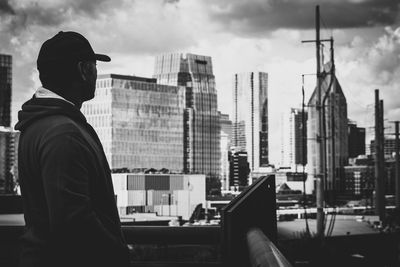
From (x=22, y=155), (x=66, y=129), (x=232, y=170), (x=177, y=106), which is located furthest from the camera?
(x=232, y=170)

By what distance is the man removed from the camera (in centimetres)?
169

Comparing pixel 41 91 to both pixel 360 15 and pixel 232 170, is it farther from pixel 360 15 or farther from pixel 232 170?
pixel 232 170

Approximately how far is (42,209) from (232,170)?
6766 inches

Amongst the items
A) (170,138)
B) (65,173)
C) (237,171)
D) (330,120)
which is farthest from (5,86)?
(65,173)

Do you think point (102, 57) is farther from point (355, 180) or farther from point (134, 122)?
point (134, 122)

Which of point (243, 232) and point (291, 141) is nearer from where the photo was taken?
point (243, 232)

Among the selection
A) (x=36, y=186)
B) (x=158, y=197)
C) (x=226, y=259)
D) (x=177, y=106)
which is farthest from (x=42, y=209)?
(x=177, y=106)

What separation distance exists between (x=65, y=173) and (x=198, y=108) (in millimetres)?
149150

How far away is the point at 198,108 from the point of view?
151m

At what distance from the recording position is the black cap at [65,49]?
76.1 inches

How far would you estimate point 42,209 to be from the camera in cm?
180

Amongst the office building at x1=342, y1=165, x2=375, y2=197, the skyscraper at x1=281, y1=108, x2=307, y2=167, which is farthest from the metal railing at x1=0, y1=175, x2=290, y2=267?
the skyscraper at x1=281, y1=108, x2=307, y2=167

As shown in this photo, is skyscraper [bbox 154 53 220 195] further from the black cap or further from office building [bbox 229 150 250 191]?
the black cap

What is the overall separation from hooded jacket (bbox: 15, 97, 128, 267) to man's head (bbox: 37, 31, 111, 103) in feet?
0.25
